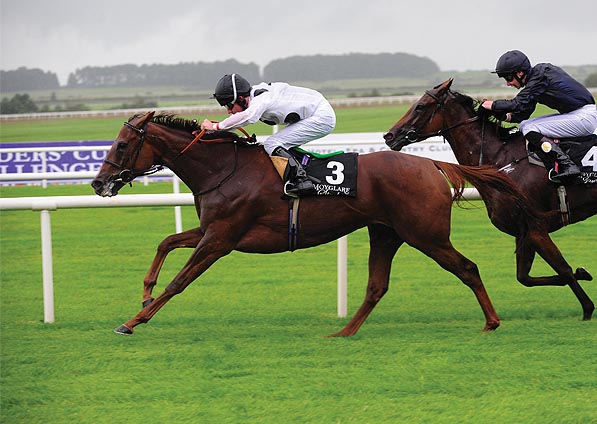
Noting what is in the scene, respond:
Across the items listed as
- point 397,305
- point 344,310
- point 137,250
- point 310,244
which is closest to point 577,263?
point 397,305

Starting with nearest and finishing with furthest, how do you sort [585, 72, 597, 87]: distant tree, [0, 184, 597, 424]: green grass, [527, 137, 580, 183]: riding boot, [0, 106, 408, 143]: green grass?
1. [0, 184, 597, 424]: green grass
2. [527, 137, 580, 183]: riding boot
3. [0, 106, 408, 143]: green grass
4. [585, 72, 597, 87]: distant tree

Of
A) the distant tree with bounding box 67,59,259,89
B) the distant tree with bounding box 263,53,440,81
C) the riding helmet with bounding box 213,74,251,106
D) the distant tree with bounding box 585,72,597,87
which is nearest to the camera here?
the riding helmet with bounding box 213,74,251,106

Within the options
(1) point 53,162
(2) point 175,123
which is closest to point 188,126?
(2) point 175,123

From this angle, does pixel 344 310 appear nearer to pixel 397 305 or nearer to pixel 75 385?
pixel 397 305

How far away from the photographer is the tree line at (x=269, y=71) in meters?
42.8

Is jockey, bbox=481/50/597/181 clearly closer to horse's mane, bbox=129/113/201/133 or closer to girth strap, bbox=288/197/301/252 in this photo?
girth strap, bbox=288/197/301/252

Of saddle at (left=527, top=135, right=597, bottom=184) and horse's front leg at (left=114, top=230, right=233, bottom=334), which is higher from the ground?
saddle at (left=527, top=135, right=597, bottom=184)

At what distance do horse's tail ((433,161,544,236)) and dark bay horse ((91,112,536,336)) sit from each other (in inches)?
0.5

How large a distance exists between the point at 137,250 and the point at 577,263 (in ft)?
13.8

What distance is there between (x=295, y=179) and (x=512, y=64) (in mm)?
1659

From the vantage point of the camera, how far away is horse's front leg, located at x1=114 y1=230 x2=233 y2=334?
5488 mm

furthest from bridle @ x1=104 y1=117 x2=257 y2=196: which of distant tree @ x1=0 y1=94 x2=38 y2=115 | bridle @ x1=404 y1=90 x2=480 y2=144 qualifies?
distant tree @ x1=0 y1=94 x2=38 y2=115

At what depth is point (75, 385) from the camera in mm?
4520

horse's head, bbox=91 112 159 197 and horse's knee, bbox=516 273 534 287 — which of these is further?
horse's knee, bbox=516 273 534 287
